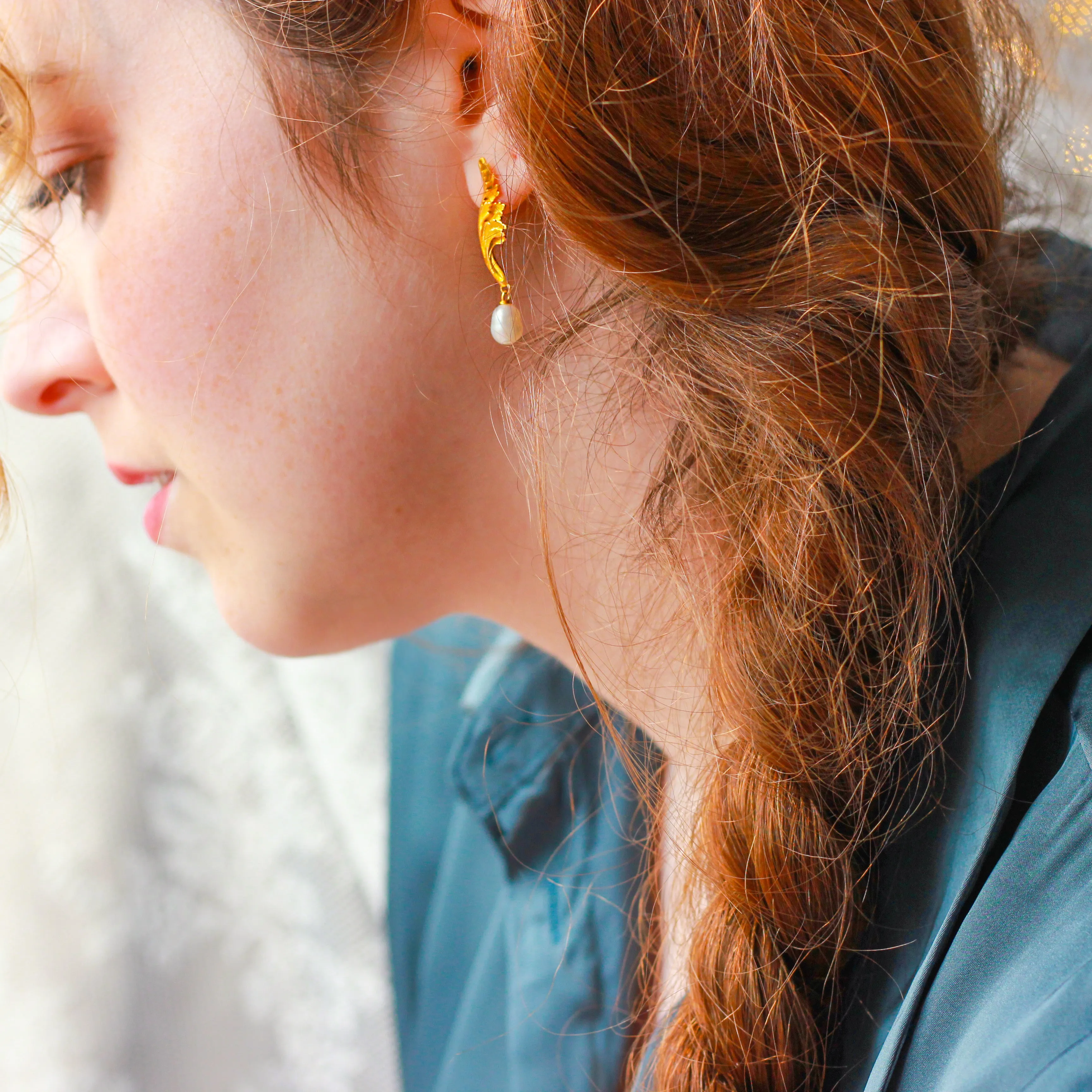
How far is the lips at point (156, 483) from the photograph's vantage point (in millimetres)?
617

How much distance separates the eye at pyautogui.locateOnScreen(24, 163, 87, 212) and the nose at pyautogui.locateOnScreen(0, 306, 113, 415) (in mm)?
69

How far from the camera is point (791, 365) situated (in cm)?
44

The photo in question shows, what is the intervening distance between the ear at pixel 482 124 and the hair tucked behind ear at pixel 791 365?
0.03 metres

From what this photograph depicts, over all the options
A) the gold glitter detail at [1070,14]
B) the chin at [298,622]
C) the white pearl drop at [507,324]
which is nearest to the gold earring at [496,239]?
the white pearl drop at [507,324]

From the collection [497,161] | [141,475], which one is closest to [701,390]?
[497,161]

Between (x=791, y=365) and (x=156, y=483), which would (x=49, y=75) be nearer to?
(x=156, y=483)

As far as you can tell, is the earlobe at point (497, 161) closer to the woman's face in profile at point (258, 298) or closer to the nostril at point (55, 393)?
the woman's face in profile at point (258, 298)

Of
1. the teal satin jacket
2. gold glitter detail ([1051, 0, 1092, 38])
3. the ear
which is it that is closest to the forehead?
the ear

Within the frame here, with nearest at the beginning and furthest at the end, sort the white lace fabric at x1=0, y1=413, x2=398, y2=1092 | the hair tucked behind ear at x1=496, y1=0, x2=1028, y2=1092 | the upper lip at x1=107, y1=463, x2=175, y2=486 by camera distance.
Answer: the hair tucked behind ear at x1=496, y1=0, x2=1028, y2=1092 → the upper lip at x1=107, y1=463, x2=175, y2=486 → the white lace fabric at x1=0, y1=413, x2=398, y2=1092

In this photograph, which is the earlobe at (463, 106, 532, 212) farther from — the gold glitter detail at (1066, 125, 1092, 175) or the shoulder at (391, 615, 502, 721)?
the shoulder at (391, 615, 502, 721)

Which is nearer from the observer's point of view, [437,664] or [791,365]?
[791,365]

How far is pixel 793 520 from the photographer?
462 millimetres

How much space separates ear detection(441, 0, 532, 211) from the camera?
0.44m

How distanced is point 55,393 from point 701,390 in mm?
410
